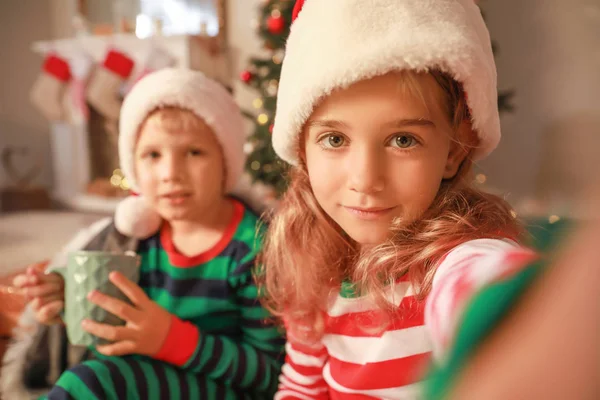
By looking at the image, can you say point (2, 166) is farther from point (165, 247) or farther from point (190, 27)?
point (165, 247)

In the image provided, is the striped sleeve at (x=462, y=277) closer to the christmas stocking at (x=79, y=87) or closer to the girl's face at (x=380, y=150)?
the girl's face at (x=380, y=150)

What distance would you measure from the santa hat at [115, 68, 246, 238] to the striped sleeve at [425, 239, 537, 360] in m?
0.51

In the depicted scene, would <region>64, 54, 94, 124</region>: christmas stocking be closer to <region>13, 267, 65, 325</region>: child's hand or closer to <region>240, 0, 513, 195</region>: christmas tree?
<region>240, 0, 513, 195</region>: christmas tree

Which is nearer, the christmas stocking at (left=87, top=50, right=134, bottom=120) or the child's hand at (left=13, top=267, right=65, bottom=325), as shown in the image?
the child's hand at (left=13, top=267, right=65, bottom=325)

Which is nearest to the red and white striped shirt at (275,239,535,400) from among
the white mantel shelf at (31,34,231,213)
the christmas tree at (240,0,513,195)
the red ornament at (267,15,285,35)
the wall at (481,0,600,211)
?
the christmas tree at (240,0,513,195)

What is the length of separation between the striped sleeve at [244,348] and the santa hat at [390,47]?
0.39 metres

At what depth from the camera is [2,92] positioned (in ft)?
11.1

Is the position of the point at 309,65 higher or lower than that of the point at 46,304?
higher

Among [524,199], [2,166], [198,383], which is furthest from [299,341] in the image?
[2,166]

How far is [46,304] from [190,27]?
2.48 metres

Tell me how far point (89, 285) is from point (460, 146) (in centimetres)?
53

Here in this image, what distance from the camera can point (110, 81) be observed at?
2.72m

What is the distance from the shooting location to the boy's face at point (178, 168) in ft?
2.55

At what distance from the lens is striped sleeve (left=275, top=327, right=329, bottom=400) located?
696 millimetres
